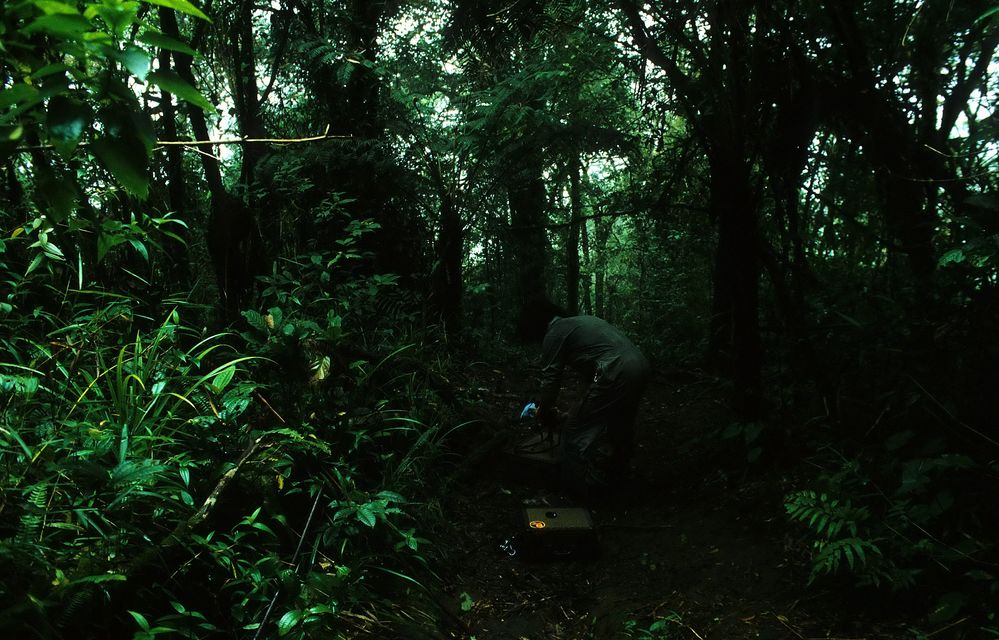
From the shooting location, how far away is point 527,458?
4.93 meters

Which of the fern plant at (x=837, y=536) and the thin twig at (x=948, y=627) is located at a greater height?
the fern plant at (x=837, y=536)

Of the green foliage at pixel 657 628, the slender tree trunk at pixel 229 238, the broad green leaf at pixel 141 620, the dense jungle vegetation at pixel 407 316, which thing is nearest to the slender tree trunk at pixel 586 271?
the dense jungle vegetation at pixel 407 316

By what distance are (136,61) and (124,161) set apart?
0.61 ft

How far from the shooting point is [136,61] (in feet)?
3.38

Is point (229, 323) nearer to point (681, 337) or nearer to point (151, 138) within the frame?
point (151, 138)

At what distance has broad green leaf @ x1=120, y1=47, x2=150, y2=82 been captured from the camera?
1.00 m

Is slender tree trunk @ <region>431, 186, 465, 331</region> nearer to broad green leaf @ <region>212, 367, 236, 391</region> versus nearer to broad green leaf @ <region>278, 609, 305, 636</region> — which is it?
broad green leaf @ <region>212, 367, 236, 391</region>

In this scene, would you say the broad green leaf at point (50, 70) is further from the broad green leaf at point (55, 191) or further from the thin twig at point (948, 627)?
the thin twig at point (948, 627)

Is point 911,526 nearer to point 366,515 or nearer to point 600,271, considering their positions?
point 366,515

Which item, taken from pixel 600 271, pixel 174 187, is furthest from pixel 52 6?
pixel 600 271

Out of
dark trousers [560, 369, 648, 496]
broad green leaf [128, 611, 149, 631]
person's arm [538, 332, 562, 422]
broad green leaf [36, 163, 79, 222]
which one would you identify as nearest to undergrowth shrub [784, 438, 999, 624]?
dark trousers [560, 369, 648, 496]

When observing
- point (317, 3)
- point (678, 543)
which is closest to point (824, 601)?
point (678, 543)

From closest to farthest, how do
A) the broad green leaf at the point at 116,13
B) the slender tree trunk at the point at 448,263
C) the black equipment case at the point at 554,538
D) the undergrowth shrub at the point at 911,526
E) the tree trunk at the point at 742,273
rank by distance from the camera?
the broad green leaf at the point at 116,13 < the undergrowth shrub at the point at 911,526 < the black equipment case at the point at 554,538 < the tree trunk at the point at 742,273 < the slender tree trunk at the point at 448,263

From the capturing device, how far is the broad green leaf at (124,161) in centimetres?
111
